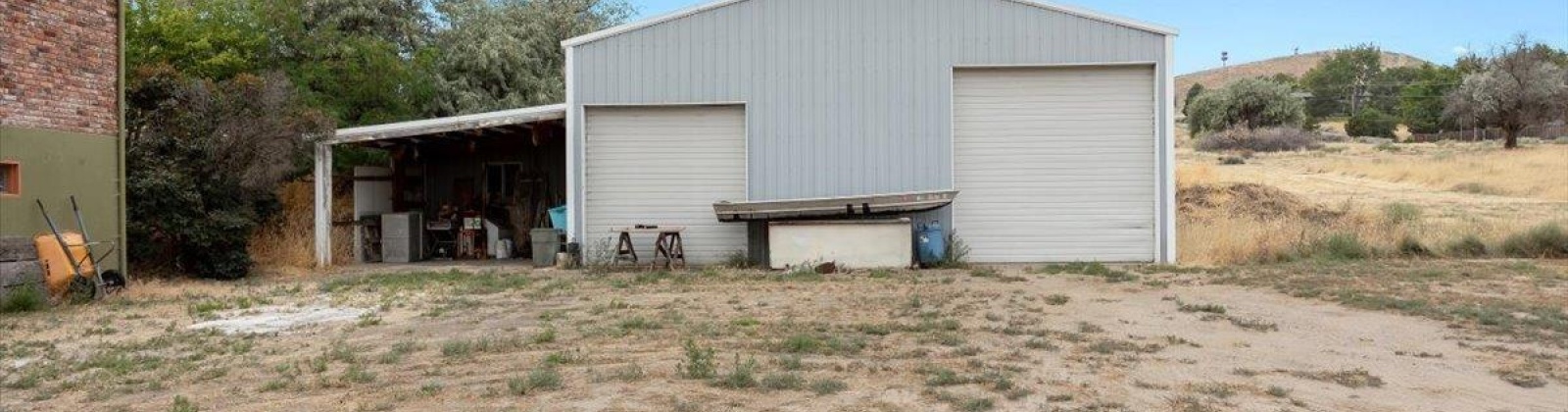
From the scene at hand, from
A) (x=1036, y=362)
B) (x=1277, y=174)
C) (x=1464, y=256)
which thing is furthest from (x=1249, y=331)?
(x=1277, y=174)

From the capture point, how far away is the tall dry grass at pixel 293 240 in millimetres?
16922

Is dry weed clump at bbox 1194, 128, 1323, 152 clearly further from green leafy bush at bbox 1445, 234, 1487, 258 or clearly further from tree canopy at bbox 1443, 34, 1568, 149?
green leafy bush at bbox 1445, 234, 1487, 258

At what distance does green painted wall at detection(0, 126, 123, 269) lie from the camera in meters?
11.9

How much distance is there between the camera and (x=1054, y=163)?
55.2 ft

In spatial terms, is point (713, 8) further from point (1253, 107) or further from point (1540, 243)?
point (1253, 107)

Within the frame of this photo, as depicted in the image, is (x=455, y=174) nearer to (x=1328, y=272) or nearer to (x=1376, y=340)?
(x=1328, y=272)

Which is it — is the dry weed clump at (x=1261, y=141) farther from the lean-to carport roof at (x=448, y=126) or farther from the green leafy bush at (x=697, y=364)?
the green leafy bush at (x=697, y=364)

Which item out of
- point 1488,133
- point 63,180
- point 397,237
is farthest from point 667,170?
point 1488,133

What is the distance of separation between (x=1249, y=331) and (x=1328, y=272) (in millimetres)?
5903

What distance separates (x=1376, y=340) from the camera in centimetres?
866

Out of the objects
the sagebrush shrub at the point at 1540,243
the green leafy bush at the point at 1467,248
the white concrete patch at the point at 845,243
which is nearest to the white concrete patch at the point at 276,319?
the white concrete patch at the point at 845,243

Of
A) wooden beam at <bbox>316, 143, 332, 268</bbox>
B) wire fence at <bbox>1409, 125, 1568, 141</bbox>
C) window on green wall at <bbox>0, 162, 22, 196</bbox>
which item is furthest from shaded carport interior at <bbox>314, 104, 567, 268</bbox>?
wire fence at <bbox>1409, 125, 1568, 141</bbox>

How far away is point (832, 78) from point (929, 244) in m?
2.81

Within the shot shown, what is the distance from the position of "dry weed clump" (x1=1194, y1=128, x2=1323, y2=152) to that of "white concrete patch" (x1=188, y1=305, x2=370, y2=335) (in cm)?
3868
